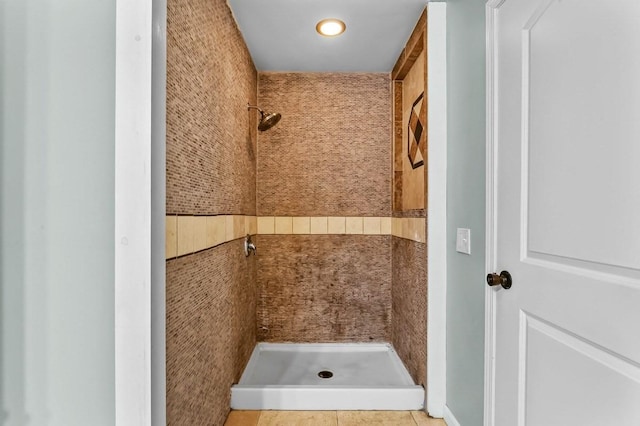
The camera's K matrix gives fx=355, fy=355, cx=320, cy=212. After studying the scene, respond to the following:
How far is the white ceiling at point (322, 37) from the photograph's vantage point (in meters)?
1.86

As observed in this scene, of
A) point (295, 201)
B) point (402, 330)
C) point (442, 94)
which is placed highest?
point (442, 94)

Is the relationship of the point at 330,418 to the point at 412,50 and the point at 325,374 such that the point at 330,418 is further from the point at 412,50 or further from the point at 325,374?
the point at 412,50

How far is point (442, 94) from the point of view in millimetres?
1821

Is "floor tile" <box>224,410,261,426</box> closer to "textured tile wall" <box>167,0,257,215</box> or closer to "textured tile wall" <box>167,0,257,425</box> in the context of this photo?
"textured tile wall" <box>167,0,257,425</box>

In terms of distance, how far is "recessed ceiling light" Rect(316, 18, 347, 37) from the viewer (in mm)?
1992

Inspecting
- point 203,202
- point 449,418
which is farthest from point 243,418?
point 203,202

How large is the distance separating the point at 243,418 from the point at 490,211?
157 centimetres

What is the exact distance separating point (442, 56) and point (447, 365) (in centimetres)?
157

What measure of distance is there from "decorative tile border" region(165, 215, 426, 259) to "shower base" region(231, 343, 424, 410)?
84 centimetres
